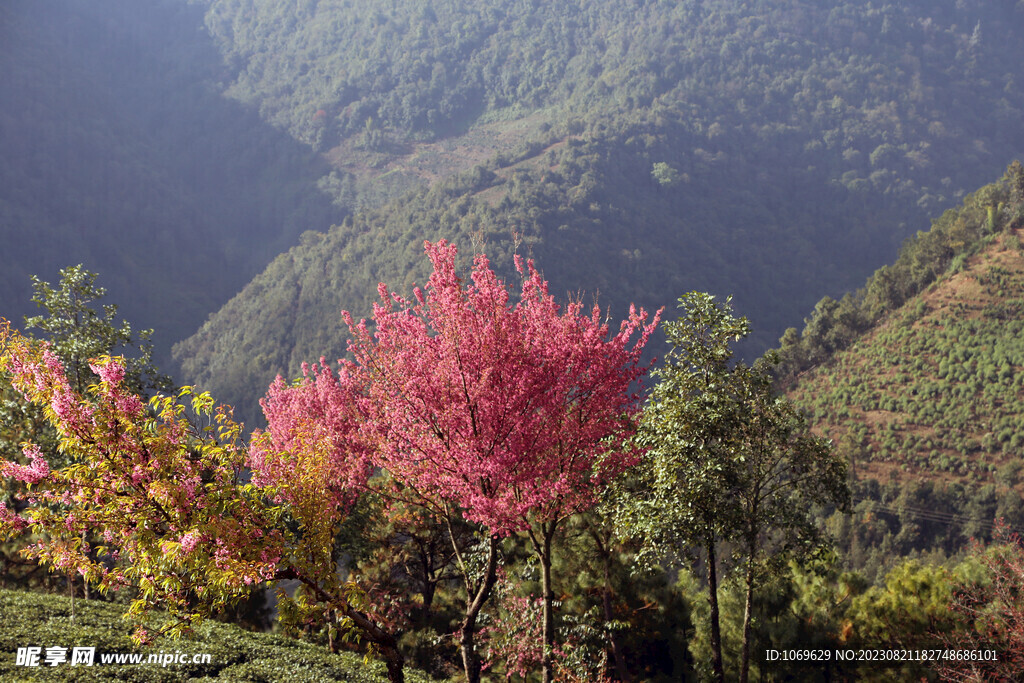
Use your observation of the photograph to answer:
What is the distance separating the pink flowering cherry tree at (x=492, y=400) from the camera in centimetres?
886

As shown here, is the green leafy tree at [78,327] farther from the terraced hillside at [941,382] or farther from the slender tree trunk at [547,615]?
the terraced hillside at [941,382]

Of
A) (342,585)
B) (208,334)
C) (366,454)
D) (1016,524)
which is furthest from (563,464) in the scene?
(208,334)

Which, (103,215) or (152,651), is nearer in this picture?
(152,651)

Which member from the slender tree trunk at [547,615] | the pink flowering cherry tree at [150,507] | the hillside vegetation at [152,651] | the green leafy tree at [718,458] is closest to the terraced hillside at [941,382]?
the green leafy tree at [718,458]

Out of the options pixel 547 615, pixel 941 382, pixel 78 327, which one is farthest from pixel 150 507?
pixel 941 382

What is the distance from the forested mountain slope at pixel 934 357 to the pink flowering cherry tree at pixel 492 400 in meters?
56.0

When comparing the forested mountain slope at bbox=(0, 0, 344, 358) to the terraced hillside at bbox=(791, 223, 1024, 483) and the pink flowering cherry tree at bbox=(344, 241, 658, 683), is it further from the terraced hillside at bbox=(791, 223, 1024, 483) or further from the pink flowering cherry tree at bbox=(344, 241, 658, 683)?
the pink flowering cherry tree at bbox=(344, 241, 658, 683)

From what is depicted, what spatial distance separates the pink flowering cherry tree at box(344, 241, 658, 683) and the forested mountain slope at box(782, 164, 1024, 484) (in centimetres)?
5595

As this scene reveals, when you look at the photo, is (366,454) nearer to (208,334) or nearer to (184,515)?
(184,515)

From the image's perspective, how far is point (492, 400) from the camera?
895 centimetres

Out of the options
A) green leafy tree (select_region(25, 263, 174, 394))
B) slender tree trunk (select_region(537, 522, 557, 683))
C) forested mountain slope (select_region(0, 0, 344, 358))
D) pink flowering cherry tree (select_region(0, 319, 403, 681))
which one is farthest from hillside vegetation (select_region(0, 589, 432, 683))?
forested mountain slope (select_region(0, 0, 344, 358))

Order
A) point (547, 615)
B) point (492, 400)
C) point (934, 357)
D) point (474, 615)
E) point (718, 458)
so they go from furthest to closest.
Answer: point (934, 357) < point (547, 615) < point (718, 458) < point (474, 615) < point (492, 400)

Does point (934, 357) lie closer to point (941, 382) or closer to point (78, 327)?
point (941, 382)

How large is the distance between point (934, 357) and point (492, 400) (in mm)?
72866
